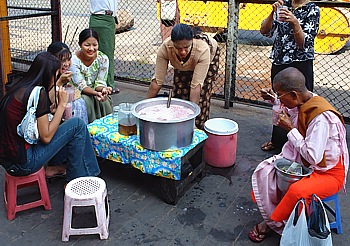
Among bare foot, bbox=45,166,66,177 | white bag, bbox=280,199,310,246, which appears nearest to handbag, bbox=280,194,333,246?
white bag, bbox=280,199,310,246

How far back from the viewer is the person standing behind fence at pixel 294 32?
354 cm

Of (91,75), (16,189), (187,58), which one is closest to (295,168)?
(187,58)

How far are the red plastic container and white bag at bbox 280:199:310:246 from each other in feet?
4.54

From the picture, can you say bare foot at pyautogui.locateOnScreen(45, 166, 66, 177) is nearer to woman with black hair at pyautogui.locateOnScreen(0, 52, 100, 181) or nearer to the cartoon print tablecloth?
the cartoon print tablecloth

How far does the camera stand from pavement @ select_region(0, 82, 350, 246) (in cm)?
280

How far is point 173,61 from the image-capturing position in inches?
149

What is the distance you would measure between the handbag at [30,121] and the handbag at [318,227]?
185 centimetres

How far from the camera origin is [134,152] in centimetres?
322

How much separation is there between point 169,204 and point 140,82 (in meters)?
3.33

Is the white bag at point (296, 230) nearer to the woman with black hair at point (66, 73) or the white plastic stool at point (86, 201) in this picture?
the white plastic stool at point (86, 201)

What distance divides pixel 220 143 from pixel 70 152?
4.60ft

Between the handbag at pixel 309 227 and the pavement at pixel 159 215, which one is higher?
the handbag at pixel 309 227

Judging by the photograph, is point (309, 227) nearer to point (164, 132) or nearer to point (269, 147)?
point (164, 132)

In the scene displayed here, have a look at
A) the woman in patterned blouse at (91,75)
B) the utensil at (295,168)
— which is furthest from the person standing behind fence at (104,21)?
the utensil at (295,168)
